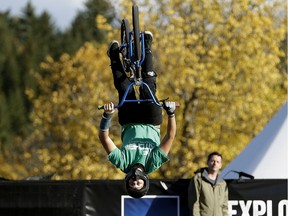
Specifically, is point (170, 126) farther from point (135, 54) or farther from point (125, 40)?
point (125, 40)

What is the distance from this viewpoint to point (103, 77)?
92.0 ft

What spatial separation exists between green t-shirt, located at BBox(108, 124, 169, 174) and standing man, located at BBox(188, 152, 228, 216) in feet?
8.52

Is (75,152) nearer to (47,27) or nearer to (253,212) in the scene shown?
(253,212)

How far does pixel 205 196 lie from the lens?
11.2 metres

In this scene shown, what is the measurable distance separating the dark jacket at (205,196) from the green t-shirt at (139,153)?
2.65m

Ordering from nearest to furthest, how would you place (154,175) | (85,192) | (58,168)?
1. (85,192)
2. (154,175)
3. (58,168)

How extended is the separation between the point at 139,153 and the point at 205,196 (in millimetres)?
2842

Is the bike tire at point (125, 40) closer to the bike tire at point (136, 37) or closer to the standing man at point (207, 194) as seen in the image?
the bike tire at point (136, 37)

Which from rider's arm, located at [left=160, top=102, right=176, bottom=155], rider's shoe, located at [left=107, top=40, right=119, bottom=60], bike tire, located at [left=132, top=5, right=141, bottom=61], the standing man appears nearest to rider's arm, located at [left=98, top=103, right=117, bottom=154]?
rider's arm, located at [left=160, top=102, right=176, bottom=155]

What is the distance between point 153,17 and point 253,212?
13.4 m

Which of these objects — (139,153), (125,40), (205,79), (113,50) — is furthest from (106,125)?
(205,79)

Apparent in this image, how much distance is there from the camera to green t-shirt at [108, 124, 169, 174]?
27.9ft

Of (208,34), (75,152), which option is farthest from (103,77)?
(208,34)

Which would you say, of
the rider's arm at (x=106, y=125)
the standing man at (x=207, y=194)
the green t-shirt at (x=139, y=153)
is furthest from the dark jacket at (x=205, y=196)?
the rider's arm at (x=106, y=125)
